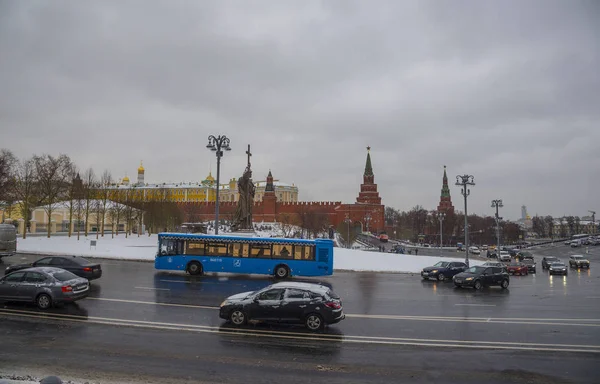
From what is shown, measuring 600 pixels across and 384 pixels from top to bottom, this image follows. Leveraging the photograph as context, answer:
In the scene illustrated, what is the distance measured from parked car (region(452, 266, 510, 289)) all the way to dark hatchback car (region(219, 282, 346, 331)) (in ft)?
38.7

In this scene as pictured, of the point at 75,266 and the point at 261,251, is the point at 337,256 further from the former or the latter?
the point at 75,266

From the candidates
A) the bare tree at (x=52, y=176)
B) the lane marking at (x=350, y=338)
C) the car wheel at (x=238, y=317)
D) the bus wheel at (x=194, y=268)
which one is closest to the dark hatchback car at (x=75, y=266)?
the bus wheel at (x=194, y=268)

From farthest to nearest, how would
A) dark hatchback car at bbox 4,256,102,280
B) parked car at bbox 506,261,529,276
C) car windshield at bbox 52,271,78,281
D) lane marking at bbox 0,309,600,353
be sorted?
parked car at bbox 506,261,529,276 < dark hatchback car at bbox 4,256,102,280 < car windshield at bbox 52,271,78,281 < lane marking at bbox 0,309,600,353

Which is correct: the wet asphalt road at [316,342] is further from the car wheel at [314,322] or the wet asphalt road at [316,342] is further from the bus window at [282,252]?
the bus window at [282,252]

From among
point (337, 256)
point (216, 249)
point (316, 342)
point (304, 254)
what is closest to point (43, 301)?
point (316, 342)

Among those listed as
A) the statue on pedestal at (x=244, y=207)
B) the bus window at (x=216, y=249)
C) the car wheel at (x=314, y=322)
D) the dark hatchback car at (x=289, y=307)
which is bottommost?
the car wheel at (x=314, y=322)

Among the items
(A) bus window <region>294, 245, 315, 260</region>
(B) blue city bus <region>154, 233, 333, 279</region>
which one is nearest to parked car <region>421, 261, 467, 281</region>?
(B) blue city bus <region>154, 233, 333, 279</region>

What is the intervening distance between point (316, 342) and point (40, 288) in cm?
922

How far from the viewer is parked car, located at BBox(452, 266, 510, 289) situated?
20484mm

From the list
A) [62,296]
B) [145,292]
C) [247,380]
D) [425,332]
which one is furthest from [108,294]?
[425,332]

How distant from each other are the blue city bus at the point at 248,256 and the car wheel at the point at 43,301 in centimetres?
953

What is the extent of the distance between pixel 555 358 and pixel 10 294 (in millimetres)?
15737

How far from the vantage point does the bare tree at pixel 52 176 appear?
52.0 m

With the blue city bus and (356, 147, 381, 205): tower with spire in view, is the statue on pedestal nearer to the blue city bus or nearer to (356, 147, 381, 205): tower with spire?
the blue city bus
